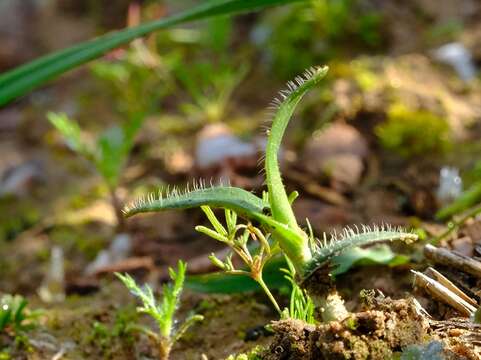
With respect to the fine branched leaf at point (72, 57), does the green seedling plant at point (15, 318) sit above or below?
below

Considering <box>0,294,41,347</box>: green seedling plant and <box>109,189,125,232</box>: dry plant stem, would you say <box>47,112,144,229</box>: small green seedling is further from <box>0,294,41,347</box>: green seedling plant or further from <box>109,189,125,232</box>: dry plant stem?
<box>0,294,41,347</box>: green seedling plant

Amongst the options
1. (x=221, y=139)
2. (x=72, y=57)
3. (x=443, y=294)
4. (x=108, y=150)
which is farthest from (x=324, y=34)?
(x=443, y=294)

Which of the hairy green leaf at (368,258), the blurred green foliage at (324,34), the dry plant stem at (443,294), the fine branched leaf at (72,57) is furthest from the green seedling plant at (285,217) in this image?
the blurred green foliage at (324,34)

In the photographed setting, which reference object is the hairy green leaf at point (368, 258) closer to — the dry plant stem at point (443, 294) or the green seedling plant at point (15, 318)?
the dry plant stem at point (443, 294)

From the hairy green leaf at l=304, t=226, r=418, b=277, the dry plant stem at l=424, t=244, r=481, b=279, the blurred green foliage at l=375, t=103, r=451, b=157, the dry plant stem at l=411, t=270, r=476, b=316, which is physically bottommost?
the dry plant stem at l=411, t=270, r=476, b=316

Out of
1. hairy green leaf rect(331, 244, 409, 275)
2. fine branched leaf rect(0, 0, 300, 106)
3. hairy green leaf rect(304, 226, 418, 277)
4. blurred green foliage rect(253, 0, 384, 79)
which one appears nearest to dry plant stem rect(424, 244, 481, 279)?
hairy green leaf rect(331, 244, 409, 275)

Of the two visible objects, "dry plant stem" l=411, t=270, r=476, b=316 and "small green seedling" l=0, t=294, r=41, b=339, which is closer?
"dry plant stem" l=411, t=270, r=476, b=316

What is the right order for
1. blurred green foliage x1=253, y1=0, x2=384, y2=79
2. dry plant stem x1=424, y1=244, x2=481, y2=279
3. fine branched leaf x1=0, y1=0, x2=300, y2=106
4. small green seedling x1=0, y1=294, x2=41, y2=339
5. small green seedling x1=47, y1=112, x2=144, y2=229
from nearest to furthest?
dry plant stem x1=424, y1=244, x2=481, y2=279
small green seedling x1=0, y1=294, x2=41, y2=339
fine branched leaf x1=0, y1=0, x2=300, y2=106
small green seedling x1=47, y1=112, x2=144, y2=229
blurred green foliage x1=253, y1=0, x2=384, y2=79
